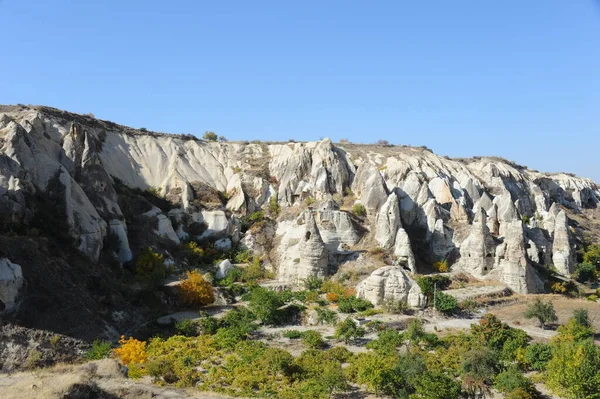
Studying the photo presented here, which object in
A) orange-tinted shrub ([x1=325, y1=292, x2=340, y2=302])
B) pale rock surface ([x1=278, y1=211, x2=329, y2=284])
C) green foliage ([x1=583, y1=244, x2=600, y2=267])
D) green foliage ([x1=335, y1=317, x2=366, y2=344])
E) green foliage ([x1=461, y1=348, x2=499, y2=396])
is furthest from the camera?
green foliage ([x1=583, y1=244, x2=600, y2=267])

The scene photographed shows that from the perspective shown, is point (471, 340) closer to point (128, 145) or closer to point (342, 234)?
point (342, 234)

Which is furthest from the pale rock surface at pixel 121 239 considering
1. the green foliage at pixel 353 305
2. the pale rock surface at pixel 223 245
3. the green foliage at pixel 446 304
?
the green foliage at pixel 446 304

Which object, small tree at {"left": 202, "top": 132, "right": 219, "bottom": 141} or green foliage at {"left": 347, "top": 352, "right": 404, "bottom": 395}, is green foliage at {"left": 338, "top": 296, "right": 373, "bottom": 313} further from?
small tree at {"left": 202, "top": 132, "right": 219, "bottom": 141}

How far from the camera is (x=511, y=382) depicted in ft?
53.5

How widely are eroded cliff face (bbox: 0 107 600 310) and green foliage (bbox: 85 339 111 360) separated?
8.39 meters

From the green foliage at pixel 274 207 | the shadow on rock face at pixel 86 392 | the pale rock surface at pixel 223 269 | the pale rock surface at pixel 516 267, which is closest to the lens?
the shadow on rock face at pixel 86 392

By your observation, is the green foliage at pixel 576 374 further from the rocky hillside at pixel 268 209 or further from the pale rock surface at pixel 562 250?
the pale rock surface at pixel 562 250

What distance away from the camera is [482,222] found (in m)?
34.5

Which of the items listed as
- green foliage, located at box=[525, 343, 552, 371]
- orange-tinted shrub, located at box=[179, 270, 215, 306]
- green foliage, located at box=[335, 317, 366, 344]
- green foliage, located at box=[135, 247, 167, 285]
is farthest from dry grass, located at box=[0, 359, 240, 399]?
green foliage, located at box=[525, 343, 552, 371]

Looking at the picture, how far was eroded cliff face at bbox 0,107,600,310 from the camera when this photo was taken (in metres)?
29.0

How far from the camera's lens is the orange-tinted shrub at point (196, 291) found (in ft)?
89.5

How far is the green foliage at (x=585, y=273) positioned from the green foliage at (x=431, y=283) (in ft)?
45.3

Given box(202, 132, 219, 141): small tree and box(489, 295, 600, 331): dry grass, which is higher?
box(202, 132, 219, 141): small tree

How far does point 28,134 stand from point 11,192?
6.49m
